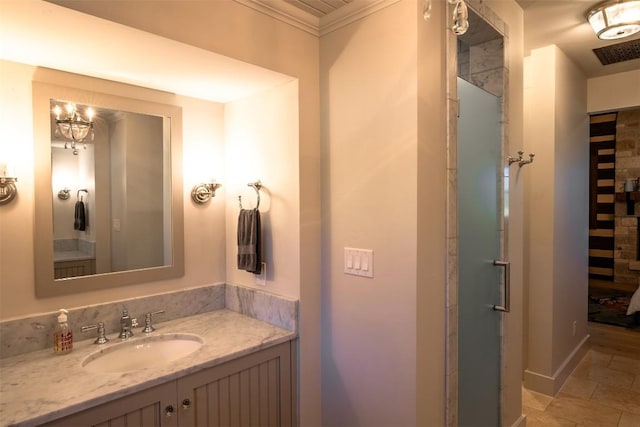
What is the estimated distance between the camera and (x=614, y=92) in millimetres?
3453

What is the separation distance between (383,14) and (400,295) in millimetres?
1232

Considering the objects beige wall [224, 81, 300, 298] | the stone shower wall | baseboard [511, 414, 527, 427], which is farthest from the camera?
the stone shower wall

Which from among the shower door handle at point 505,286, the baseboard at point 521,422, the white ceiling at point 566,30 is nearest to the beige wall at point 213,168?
the shower door handle at point 505,286

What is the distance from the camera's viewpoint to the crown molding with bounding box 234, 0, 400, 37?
65.6 inches

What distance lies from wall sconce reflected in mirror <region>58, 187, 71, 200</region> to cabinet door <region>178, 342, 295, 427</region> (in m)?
0.99

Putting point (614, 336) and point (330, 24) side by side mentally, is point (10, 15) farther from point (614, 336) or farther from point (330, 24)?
point (614, 336)

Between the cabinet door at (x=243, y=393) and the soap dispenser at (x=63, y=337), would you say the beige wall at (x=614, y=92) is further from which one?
the soap dispenser at (x=63, y=337)

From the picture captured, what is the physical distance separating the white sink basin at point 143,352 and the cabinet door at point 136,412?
304 mm

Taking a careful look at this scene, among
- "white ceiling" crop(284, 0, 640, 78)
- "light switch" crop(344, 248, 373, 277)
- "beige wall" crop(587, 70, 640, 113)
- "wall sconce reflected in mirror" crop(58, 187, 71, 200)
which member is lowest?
"light switch" crop(344, 248, 373, 277)

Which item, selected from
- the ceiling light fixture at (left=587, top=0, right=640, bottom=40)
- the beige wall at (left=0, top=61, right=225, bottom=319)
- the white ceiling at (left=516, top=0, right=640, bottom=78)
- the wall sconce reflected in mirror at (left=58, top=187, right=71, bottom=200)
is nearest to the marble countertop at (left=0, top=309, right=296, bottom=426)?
the beige wall at (left=0, top=61, right=225, bottom=319)

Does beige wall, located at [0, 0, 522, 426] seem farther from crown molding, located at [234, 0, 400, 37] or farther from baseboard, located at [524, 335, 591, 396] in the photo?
baseboard, located at [524, 335, 591, 396]

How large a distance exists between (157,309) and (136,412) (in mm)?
678

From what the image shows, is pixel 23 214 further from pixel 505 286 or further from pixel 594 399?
pixel 594 399

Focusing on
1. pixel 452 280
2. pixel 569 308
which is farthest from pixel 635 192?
pixel 452 280
